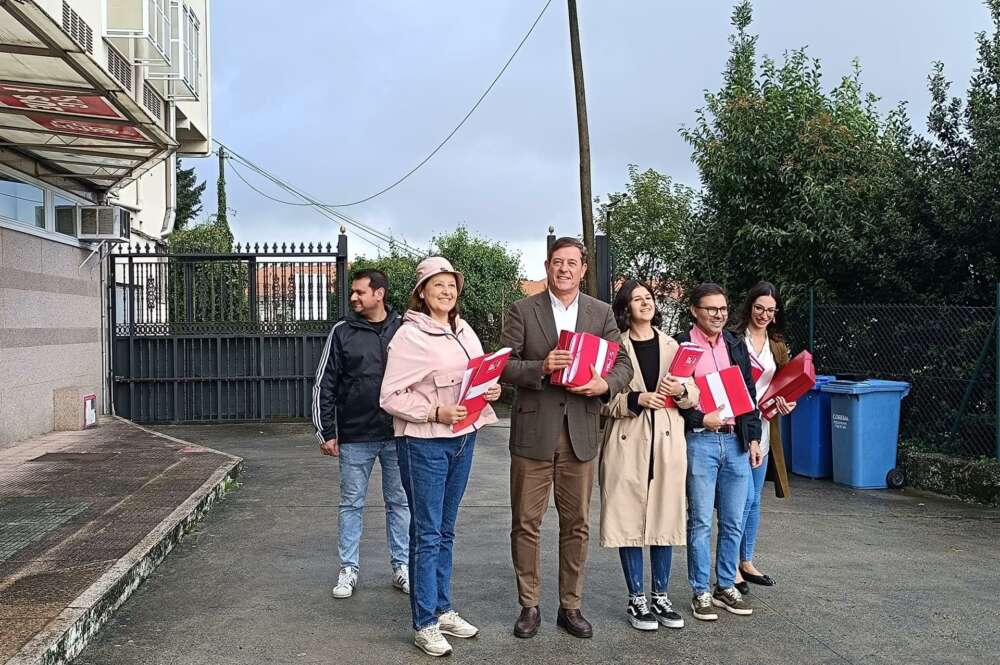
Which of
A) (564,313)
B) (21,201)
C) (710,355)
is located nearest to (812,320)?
(710,355)

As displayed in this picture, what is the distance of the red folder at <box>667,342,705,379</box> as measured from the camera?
5141 mm

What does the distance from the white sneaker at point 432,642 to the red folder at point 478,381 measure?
3.25 ft

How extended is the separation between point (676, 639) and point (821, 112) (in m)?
9.99

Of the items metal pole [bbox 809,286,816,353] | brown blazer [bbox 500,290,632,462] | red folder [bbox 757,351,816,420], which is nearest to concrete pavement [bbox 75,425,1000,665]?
brown blazer [bbox 500,290,632,462]

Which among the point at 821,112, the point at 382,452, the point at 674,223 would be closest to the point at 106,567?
the point at 382,452

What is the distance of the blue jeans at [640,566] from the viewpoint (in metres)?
5.22

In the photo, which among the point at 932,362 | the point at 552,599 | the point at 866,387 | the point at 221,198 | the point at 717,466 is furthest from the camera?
the point at 221,198

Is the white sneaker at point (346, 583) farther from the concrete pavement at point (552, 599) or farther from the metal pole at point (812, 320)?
the metal pole at point (812, 320)

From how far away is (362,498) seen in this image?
6.00m

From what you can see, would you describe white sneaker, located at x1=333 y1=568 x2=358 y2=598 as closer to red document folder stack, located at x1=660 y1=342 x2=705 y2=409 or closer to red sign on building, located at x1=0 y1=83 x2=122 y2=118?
red document folder stack, located at x1=660 y1=342 x2=705 y2=409

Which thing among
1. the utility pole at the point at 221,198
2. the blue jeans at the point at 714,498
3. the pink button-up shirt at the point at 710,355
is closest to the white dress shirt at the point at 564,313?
the pink button-up shirt at the point at 710,355

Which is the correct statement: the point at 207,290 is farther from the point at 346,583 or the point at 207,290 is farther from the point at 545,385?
the point at 545,385

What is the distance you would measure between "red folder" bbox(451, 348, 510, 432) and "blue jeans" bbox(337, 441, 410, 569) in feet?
4.00

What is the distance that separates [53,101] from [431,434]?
5568mm
